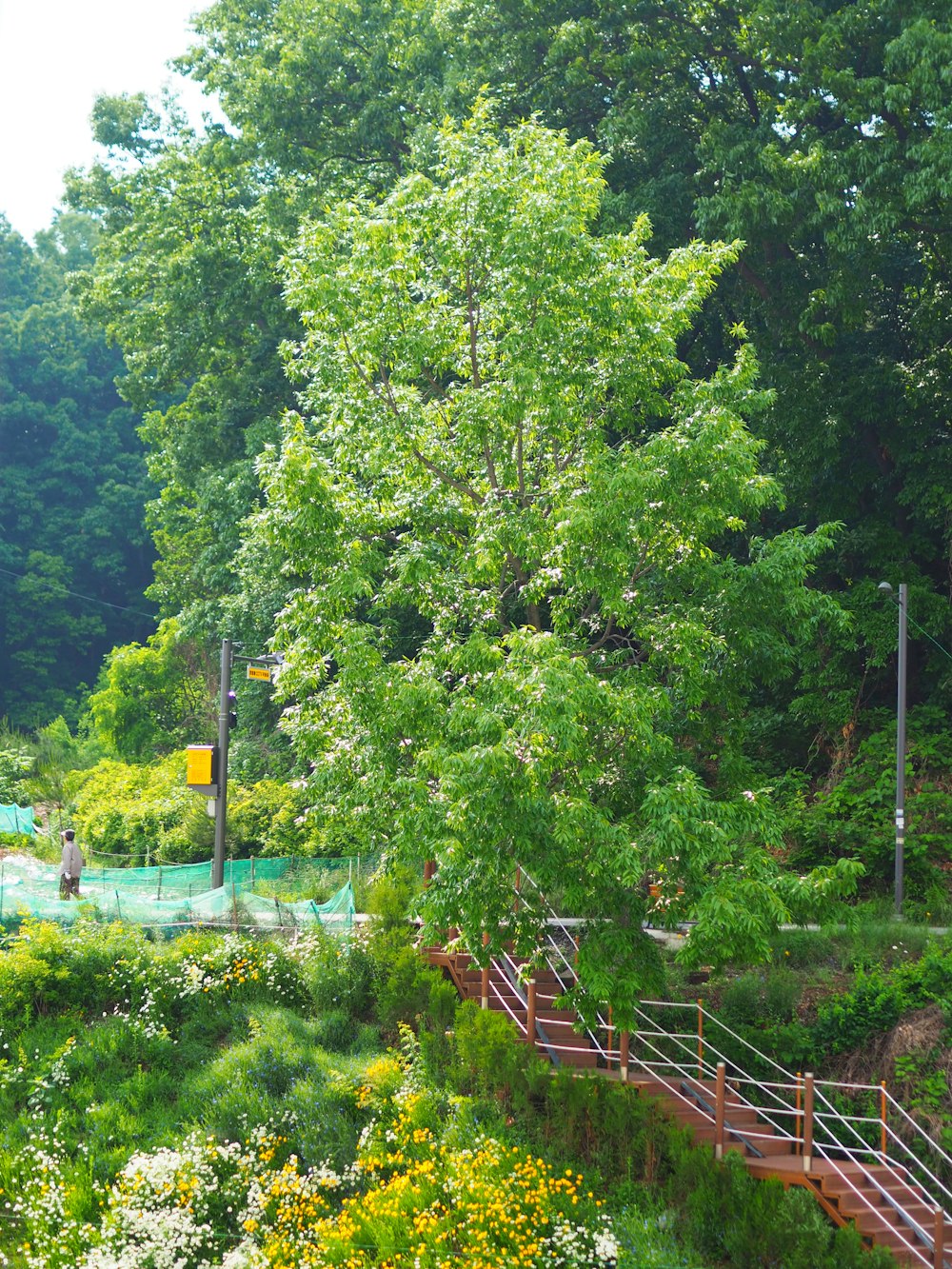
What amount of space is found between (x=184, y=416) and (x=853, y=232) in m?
24.9

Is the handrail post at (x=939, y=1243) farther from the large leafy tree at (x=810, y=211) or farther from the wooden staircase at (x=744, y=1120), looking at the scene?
the large leafy tree at (x=810, y=211)

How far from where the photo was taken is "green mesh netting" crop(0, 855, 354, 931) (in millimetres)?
17219

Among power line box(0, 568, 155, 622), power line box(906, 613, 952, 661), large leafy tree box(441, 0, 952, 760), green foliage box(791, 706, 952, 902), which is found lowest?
green foliage box(791, 706, 952, 902)

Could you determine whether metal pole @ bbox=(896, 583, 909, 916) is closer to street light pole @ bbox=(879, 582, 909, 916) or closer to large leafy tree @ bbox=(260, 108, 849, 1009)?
street light pole @ bbox=(879, 582, 909, 916)

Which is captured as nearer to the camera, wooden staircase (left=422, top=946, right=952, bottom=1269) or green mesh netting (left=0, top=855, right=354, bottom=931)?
wooden staircase (left=422, top=946, right=952, bottom=1269)

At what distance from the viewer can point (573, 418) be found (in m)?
14.0

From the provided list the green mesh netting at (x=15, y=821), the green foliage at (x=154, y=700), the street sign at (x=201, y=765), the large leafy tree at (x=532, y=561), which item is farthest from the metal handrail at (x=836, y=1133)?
the green foliage at (x=154, y=700)

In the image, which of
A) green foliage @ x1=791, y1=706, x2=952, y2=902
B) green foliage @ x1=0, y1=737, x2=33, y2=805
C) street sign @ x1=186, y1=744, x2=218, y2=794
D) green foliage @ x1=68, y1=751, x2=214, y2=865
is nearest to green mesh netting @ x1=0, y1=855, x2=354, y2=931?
street sign @ x1=186, y1=744, x2=218, y2=794

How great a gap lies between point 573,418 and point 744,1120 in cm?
761

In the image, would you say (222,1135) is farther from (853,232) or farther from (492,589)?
(853,232)

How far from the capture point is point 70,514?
195ft

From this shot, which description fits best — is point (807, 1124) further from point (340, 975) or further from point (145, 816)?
point (145, 816)

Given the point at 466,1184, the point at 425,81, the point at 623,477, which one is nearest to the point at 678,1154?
the point at 466,1184

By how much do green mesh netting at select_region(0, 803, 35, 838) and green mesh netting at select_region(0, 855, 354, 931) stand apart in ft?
15.2
